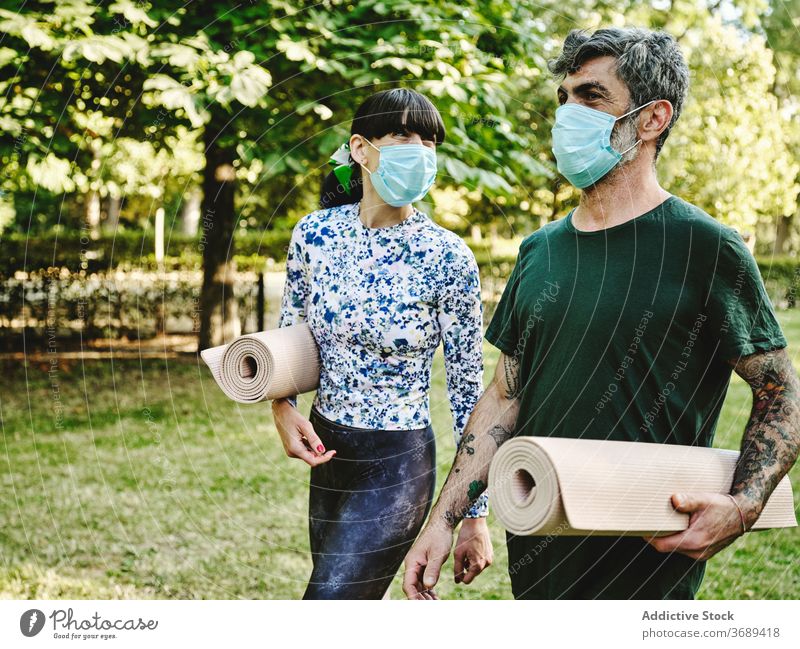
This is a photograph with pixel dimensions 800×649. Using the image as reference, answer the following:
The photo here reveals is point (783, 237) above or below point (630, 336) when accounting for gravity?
below

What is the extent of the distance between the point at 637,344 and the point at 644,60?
2.40ft

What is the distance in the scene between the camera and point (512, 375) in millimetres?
2508

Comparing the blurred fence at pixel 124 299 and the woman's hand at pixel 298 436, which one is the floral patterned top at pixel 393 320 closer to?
the woman's hand at pixel 298 436

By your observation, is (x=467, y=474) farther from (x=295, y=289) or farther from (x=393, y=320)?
(x=295, y=289)

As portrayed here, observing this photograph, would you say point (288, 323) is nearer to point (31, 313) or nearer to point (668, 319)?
point (668, 319)

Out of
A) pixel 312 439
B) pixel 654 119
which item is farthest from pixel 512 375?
pixel 654 119

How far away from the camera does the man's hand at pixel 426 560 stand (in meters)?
2.43

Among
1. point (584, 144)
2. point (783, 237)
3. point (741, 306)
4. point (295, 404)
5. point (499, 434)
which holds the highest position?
point (584, 144)

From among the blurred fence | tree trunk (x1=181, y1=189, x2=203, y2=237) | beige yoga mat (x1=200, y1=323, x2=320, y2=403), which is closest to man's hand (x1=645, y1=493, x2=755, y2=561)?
beige yoga mat (x1=200, y1=323, x2=320, y2=403)

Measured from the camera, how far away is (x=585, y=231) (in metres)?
2.25

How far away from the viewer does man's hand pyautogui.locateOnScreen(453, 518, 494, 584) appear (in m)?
2.74

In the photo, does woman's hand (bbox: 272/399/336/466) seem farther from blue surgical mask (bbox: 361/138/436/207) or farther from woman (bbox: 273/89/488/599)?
blue surgical mask (bbox: 361/138/436/207)

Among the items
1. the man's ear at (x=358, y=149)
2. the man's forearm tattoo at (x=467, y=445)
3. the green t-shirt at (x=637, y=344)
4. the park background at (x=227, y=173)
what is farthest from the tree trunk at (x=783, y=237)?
the green t-shirt at (x=637, y=344)

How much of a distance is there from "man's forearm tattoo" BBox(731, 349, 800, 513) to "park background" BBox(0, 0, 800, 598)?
7.67ft
